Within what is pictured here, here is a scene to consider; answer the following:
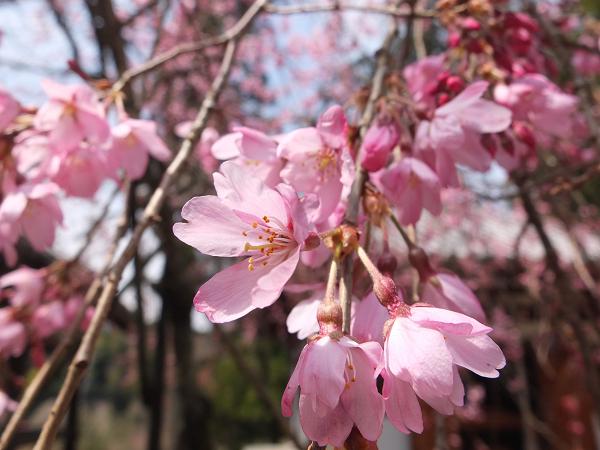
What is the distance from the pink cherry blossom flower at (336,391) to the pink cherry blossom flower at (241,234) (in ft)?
0.31

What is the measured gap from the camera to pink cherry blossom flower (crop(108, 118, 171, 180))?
1066mm

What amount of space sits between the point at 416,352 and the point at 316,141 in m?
0.36

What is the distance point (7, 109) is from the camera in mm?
916

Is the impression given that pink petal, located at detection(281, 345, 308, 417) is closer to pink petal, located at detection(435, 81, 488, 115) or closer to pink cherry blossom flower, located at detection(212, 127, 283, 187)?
pink cherry blossom flower, located at detection(212, 127, 283, 187)

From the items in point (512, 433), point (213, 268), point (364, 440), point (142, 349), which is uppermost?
point (364, 440)

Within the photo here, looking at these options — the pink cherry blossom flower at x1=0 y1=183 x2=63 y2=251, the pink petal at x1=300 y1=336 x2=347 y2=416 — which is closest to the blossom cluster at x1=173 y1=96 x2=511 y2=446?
the pink petal at x1=300 y1=336 x2=347 y2=416

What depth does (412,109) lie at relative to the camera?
2.58ft

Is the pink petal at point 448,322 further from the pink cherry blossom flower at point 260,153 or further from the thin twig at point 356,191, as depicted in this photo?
the pink cherry blossom flower at point 260,153

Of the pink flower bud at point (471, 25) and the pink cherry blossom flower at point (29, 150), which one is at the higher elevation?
the pink flower bud at point (471, 25)

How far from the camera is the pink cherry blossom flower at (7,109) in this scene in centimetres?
91

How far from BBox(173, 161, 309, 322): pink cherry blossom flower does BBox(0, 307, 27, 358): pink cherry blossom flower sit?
3.94 ft

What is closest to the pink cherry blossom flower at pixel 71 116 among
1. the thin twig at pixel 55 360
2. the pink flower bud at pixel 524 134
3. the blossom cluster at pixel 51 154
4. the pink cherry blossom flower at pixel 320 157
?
the blossom cluster at pixel 51 154

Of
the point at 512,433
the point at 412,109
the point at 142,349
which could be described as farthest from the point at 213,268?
the point at 412,109

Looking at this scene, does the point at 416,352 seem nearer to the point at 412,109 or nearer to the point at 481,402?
the point at 412,109
